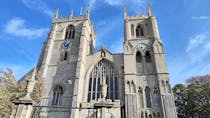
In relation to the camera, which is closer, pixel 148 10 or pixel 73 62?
pixel 73 62

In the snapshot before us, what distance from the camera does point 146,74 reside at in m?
22.5

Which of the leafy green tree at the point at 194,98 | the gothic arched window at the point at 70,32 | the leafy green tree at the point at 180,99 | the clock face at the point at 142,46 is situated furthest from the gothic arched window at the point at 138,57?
the gothic arched window at the point at 70,32

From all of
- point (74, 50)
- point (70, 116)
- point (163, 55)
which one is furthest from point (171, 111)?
point (74, 50)

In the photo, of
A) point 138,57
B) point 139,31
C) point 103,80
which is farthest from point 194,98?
point 103,80

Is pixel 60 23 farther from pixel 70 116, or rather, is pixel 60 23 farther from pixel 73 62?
pixel 70 116

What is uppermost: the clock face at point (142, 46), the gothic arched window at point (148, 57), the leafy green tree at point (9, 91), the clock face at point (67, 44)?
the clock face at point (67, 44)

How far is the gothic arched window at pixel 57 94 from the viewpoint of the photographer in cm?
2211

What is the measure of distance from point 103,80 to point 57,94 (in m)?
6.70

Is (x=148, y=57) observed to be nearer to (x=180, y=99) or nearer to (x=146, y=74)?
(x=146, y=74)

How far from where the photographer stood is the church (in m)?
19.7

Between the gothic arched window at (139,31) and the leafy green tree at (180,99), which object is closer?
the leafy green tree at (180,99)

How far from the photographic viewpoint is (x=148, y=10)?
29828 mm

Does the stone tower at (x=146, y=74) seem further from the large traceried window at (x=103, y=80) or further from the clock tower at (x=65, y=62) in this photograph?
the clock tower at (x=65, y=62)

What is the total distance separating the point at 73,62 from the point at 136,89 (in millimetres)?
10234
